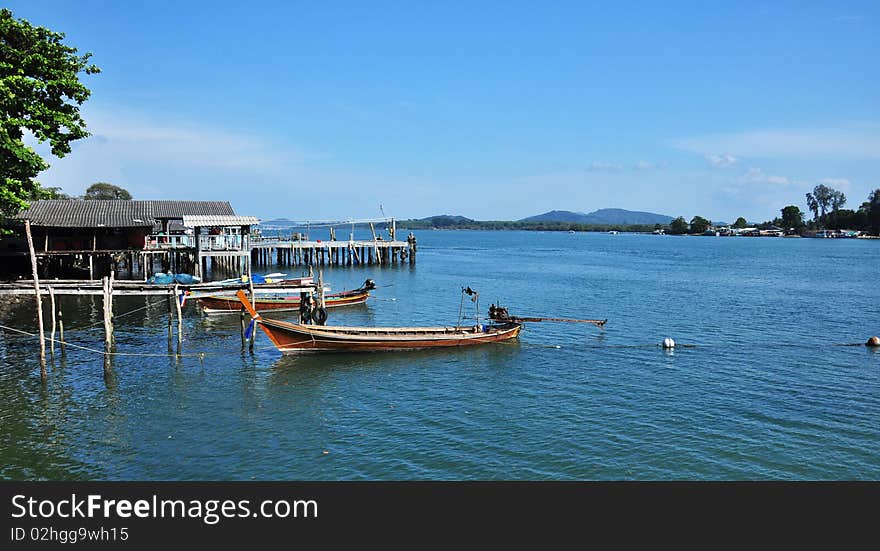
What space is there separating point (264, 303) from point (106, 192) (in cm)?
6752

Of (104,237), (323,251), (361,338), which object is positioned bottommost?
(361,338)

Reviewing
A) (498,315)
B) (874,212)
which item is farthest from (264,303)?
(874,212)

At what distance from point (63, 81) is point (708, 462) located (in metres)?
27.5

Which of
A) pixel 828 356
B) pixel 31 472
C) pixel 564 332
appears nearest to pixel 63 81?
pixel 31 472

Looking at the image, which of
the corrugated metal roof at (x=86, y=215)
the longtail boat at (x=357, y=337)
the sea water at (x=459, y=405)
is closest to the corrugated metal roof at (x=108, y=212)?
the corrugated metal roof at (x=86, y=215)

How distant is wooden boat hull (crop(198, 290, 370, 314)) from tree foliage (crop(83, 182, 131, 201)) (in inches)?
2445

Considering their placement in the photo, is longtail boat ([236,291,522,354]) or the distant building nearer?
longtail boat ([236,291,522,354])

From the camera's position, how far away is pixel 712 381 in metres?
24.5

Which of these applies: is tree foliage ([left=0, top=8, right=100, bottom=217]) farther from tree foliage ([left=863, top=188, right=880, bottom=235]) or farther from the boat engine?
tree foliage ([left=863, top=188, right=880, bottom=235])

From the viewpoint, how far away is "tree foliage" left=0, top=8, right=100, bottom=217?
23.8m

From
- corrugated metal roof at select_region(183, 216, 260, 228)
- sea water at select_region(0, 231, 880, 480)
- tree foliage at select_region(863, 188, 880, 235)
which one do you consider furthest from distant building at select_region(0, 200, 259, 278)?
tree foliage at select_region(863, 188, 880, 235)

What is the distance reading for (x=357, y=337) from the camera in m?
27.8

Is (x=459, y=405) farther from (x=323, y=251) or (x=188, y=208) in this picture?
(x=323, y=251)
